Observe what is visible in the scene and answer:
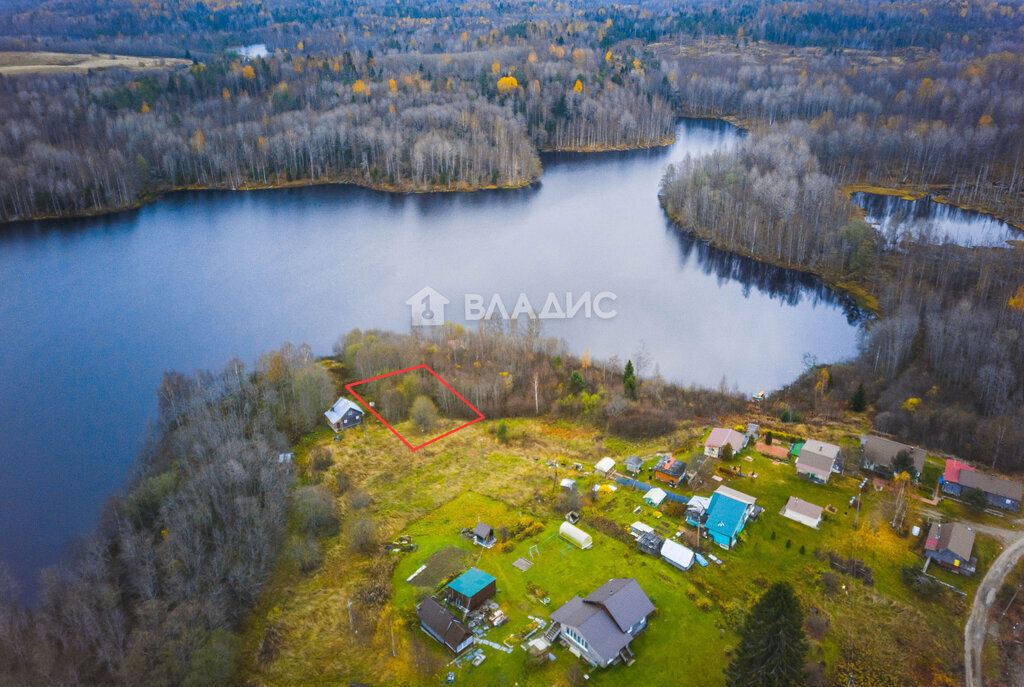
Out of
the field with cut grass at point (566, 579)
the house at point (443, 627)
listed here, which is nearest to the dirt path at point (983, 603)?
the field with cut grass at point (566, 579)

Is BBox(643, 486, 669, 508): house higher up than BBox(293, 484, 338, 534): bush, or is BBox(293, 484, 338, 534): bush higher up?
BBox(643, 486, 669, 508): house

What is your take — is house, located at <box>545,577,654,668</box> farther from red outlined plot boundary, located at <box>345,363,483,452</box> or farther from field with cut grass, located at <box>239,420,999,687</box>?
red outlined plot boundary, located at <box>345,363,483,452</box>

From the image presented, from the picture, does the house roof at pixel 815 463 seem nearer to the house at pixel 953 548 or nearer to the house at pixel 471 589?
the house at pixel 953 548

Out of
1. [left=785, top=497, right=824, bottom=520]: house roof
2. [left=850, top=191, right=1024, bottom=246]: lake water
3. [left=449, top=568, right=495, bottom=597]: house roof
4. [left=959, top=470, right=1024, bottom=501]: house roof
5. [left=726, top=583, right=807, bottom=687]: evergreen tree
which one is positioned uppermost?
[left=850, top=191, right=1024, bottom=246]: lake water

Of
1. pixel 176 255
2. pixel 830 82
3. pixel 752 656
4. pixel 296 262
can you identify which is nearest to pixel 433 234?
pixel 296 262

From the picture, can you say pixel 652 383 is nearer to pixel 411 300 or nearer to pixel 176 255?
pixel 411 300

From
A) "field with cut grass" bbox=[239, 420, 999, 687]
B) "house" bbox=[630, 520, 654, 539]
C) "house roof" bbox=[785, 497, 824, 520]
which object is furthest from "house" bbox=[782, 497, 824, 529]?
"house" bbox=[630, 520, 654, 539]
